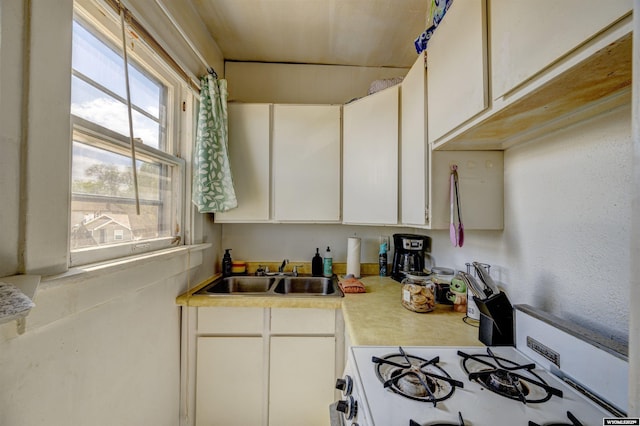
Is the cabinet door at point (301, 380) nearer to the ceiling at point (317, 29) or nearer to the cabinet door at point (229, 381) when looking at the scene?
the cabinet door at point (229, 381)

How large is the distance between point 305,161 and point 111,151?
103 centimetres

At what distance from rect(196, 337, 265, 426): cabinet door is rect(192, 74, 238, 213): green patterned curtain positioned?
78 centimetres

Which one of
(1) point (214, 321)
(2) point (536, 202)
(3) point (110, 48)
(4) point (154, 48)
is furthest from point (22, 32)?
(2) point (536, 202)

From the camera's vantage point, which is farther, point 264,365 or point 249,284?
point 249,284

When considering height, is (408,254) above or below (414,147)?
below

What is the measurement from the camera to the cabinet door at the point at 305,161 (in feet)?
5.56

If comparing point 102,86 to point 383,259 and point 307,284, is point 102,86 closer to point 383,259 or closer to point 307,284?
point 307,284

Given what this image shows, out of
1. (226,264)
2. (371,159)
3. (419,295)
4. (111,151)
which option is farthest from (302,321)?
(111,151)

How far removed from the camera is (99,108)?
90 cm

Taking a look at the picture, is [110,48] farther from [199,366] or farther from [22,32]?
[199,366]

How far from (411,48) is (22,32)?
1.95 meters

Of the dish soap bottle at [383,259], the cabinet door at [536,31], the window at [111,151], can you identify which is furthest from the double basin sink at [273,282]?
the cabinet door at [536,31]

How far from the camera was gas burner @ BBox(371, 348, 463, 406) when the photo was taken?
2.12 ft

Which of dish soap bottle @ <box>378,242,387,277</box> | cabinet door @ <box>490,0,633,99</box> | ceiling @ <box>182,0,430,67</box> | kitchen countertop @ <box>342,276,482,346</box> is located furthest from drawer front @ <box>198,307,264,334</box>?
ceiling @ <box>182,0,430,67</box>
